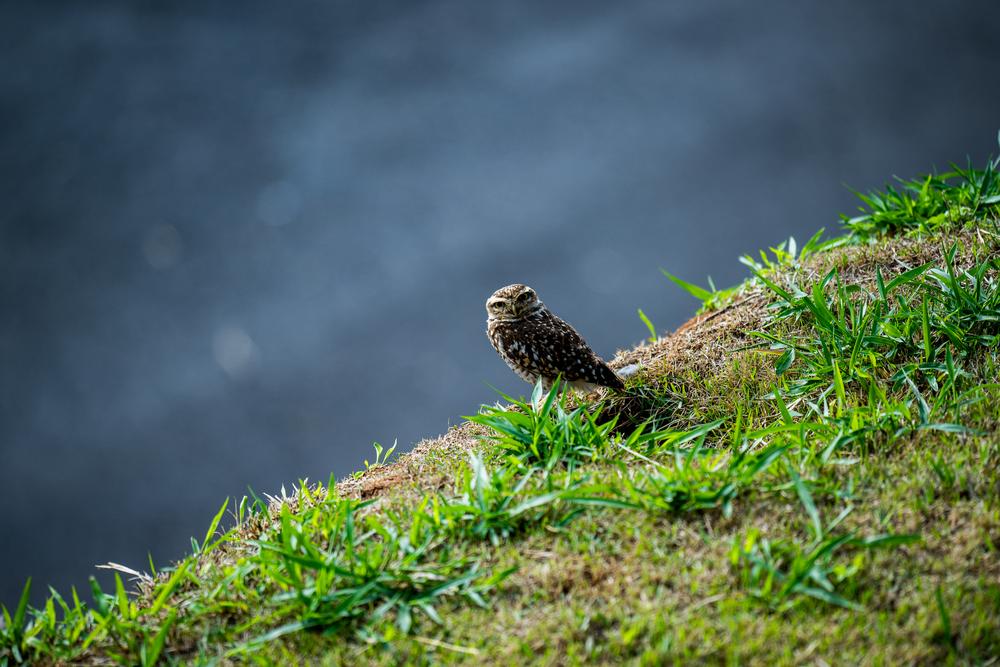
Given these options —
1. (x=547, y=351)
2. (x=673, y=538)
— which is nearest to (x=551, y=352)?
(x=547, y=351)

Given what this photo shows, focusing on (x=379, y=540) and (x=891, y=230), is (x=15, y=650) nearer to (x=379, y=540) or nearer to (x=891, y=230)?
(x=379, y=540)

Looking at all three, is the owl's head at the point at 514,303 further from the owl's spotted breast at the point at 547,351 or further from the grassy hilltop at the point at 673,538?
the grassy hilltop at the point at 673,538

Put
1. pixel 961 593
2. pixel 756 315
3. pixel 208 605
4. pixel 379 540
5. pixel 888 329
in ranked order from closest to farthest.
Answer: pixel 961 593
pixel 208 605
pixel 379 540
pixel 888 329
pixel 756 315

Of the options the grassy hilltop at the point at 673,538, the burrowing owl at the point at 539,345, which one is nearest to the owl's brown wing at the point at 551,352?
the burrowing owl at the point at 539,345

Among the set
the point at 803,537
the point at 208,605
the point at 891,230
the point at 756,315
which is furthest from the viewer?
the point at 891,230

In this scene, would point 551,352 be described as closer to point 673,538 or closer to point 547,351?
point 547,351

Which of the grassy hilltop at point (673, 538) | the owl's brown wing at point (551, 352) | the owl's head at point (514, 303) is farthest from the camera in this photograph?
the owl's head at point (514, 303)

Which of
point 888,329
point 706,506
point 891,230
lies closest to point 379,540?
point 706,506
